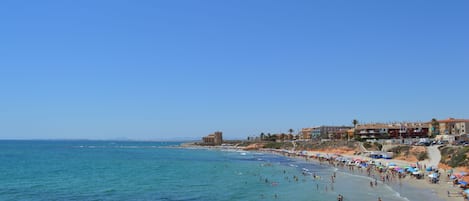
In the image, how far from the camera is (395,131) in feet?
392

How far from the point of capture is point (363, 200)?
37156mm

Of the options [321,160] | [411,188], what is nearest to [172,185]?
[411,188]

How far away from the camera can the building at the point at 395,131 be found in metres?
116

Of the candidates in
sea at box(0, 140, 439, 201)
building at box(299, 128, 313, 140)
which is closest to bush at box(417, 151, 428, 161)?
sea at box(0, 140, 439, 201)

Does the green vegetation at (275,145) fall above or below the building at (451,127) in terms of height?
below

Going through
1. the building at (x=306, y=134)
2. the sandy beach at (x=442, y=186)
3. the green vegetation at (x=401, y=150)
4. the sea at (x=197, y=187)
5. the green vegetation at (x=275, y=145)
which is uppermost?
the building at (x=306, y=134)

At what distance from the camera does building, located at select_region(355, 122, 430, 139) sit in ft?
382

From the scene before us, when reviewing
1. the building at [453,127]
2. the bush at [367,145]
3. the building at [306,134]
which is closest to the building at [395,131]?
the building at [453,127]

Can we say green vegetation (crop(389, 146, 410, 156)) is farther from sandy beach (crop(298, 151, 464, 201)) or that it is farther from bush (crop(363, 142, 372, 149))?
sandy beach (crop(298, 151, 464, 201))

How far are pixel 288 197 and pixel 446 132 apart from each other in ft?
281

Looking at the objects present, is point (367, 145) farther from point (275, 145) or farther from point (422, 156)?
point (275, 145)

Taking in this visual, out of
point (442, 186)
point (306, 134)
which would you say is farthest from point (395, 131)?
point (442, 186)

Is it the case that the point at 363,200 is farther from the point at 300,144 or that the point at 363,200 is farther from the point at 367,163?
the point at 300,144

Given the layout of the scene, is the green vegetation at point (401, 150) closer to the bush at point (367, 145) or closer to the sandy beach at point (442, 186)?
the bush at point (367, 145)
